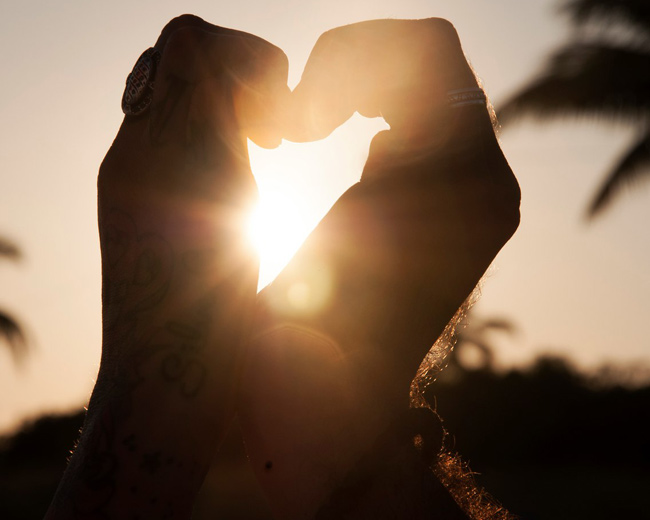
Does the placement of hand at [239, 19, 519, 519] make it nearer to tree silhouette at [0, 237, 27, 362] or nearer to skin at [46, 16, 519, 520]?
skin at [46, 16, 519, 520]

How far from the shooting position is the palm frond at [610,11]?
15.7m

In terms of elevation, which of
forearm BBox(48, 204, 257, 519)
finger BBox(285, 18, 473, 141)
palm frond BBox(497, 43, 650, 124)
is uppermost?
palm frond BBox(497, 43, 650, 124)

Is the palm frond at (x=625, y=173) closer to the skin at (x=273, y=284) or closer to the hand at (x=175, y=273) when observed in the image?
the skin at (x=273, y=284)

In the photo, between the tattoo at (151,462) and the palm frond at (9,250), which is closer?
the tattoo at (151,462)

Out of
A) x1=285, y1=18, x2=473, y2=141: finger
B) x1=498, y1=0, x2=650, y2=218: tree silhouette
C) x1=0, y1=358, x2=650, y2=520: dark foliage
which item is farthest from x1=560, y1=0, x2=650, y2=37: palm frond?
x1=0, y1=358, x2=650, y2=520: dark foliage

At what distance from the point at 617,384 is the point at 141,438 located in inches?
1341

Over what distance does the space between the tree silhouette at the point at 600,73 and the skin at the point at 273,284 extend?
15.1m

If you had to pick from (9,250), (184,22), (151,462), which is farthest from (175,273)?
(9,250)

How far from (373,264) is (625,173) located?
670 inches

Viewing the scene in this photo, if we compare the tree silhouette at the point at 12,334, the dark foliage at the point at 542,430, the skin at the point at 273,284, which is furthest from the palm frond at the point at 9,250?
the skin at the point at 273,284

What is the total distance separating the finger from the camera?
186 centimetres

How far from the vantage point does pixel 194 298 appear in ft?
5.22

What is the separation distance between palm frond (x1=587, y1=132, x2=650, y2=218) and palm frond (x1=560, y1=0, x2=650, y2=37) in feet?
7.90

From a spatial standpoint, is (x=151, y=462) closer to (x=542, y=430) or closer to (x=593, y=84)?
(x=593, y=84)
